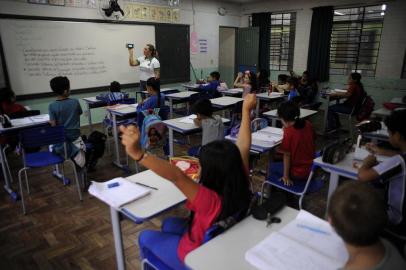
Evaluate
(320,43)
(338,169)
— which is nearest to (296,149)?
(338,169)

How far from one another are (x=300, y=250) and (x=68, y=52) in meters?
5.57

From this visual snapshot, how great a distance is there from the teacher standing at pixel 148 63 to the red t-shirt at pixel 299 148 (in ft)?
12.0

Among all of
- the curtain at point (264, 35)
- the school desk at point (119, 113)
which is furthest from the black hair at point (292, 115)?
the curtain at point (264, 35)

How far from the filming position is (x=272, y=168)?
8.74 feet

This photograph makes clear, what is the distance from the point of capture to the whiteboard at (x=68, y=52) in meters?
4.86

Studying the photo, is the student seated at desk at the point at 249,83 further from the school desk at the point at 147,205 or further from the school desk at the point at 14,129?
the school desk at the point at 147,205

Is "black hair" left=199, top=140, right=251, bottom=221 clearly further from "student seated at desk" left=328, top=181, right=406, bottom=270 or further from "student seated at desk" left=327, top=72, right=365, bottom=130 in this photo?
"student seated at desk" left=327, top=72, right=365, bottom=130

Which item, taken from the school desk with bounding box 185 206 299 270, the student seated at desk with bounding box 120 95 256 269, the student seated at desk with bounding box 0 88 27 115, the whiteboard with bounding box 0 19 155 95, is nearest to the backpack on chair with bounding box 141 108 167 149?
the student seated at desk with bounding box 0 88 27 115

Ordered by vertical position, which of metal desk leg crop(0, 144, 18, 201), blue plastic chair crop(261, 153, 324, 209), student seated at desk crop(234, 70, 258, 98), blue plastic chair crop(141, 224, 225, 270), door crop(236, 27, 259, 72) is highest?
door crop(236, 27, 259, 72)

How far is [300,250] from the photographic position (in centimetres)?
111

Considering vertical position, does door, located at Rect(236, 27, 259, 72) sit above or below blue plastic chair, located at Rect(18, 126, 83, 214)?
above

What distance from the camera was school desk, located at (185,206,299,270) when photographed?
107 cm

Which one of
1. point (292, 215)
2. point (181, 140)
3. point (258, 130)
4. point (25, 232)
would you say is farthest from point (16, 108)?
point (292, 215)

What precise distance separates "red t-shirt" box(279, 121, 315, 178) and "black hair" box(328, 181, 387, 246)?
1.57 meters
